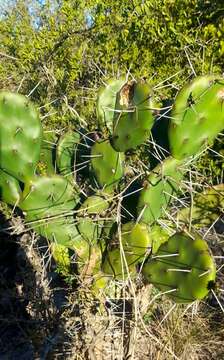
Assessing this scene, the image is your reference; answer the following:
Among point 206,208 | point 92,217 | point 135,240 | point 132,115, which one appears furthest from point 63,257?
point 132,115

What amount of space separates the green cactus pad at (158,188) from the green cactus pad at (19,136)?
1.50 feet

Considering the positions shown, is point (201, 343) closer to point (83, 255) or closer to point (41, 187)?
point (83, 255)

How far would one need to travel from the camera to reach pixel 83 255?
8.71 ft

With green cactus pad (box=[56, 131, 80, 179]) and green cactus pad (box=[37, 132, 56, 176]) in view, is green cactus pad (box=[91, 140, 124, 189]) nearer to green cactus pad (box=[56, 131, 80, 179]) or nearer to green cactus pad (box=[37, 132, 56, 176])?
green cactus pad (box=[56, 131, 80, 179])

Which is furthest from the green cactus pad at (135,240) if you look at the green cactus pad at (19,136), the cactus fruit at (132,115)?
the green cactus pad at (19,136)

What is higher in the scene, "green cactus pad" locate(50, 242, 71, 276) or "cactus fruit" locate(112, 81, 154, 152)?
"cactus fruit" locate(112, 81, 154, 152)

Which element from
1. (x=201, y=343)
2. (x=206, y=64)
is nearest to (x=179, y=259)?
(x=201, y=343)

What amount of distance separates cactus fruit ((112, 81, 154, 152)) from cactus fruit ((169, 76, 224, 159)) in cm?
11

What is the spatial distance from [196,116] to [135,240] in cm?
53

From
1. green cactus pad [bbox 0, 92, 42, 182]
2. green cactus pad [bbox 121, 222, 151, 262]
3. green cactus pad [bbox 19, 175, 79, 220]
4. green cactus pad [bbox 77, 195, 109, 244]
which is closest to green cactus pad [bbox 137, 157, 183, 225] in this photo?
green cactus pad [bbox 121, 222, 151, 262]

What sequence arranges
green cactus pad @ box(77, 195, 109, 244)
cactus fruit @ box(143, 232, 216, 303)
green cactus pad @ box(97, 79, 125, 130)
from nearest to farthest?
1. cactus fruit @ box(143, 232, 216, 303)
2. green cactus pad @ box(77, 195, 109, 244)
3. green cactus pad @ box(97, 79, 125, 130)

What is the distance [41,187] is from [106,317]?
2.25ft

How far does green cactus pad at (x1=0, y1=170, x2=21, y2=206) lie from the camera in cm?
254

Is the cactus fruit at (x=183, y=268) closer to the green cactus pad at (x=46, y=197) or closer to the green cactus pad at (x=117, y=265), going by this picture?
the green cactus pad at (x=117, y=265)
